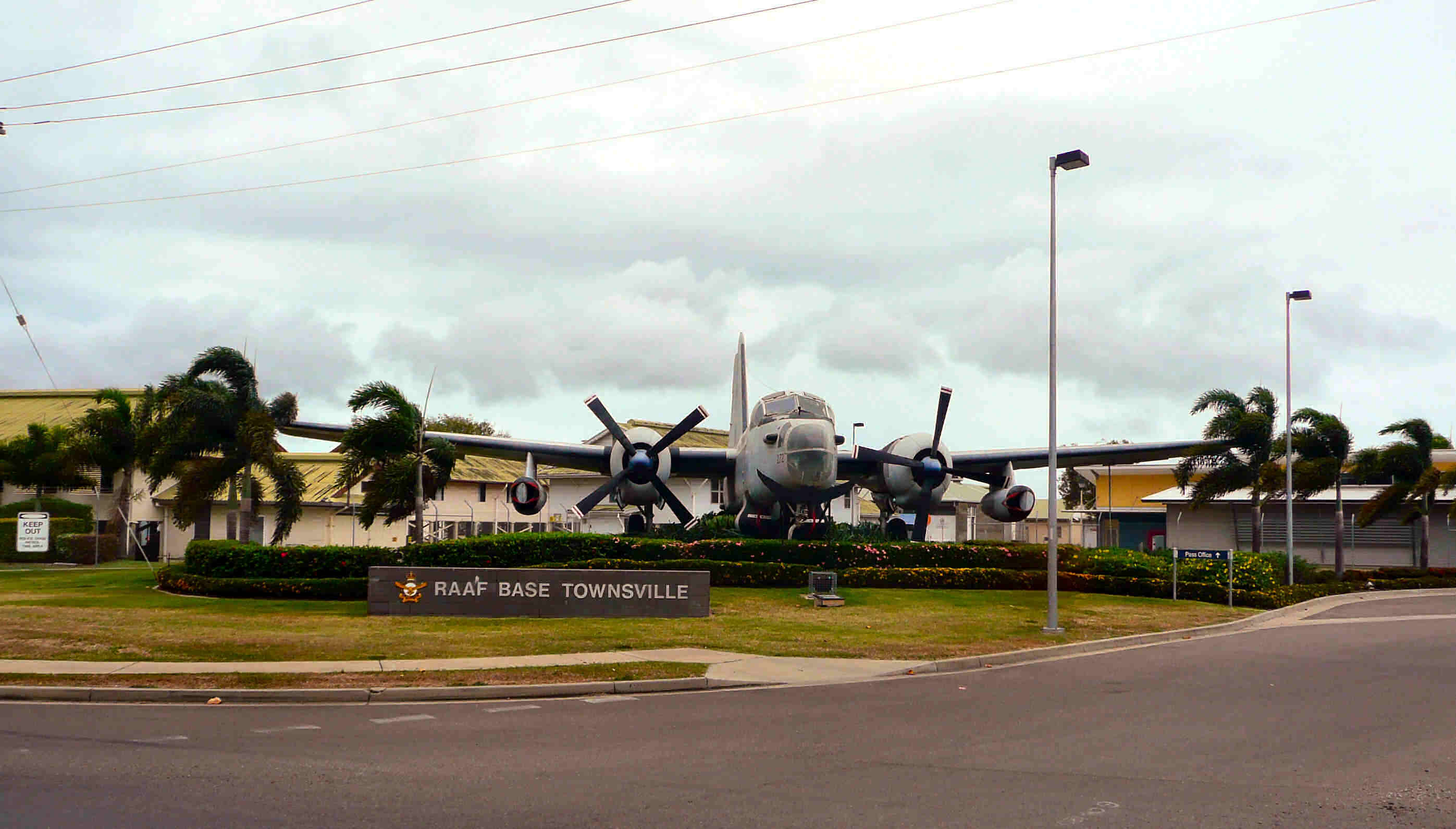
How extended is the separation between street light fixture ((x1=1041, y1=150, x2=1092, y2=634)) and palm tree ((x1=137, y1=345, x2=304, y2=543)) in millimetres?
20152

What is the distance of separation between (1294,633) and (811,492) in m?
12.0

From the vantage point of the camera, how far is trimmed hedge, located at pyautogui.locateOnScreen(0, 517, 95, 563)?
40.3 m

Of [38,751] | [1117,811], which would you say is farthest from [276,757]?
[1117,811]

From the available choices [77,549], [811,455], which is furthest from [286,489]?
[77,549]

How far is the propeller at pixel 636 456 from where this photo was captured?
30953 mm

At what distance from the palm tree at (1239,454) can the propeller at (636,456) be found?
19026 millimetres

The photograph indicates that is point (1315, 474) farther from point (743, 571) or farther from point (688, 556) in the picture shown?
point (688, 556)

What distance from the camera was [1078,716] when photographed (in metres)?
11.3

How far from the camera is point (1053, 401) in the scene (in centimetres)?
2044

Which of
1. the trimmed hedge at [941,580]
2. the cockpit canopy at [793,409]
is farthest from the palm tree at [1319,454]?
the cockpit canopy at [793,409]

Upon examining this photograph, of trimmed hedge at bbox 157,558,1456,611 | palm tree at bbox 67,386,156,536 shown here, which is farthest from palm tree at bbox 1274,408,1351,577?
palm tree at bbox 67,386,156,536

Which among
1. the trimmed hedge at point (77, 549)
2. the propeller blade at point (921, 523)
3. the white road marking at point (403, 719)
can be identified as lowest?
the trimmed hedge at point (77, 549)

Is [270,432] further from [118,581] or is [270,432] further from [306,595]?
[306,595]

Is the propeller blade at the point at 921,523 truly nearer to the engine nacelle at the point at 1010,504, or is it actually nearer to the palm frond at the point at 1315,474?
the engine nacelle at the point at 1010,504
